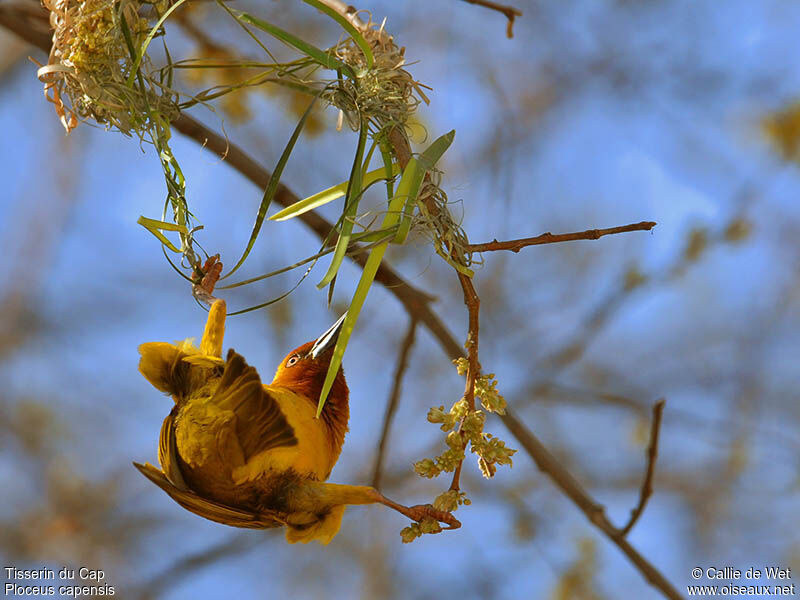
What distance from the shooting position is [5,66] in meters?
2.85

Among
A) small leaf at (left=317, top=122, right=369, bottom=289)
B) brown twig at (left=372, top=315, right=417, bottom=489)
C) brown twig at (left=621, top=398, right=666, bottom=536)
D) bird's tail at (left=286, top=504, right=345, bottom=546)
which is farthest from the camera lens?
brown twig at (left=372, top=315, right=417, bottom=489)

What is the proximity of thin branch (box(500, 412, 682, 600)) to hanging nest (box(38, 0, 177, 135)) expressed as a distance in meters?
0.93

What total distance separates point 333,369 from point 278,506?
1.08ft

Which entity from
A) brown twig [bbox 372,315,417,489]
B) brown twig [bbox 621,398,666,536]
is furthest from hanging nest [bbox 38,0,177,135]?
brown twig [bbox 621,398,666,536]

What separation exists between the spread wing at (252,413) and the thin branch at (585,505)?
658 mm

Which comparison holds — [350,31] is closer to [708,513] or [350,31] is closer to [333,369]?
[333,369]

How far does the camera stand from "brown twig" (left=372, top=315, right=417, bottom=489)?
1.67 metres

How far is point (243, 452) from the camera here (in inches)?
38.5

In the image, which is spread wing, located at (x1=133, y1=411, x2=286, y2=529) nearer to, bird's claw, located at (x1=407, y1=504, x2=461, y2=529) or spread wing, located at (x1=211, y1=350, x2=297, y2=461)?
spread wing, located at (x1=211, y1=350, x2=297, y2=461)

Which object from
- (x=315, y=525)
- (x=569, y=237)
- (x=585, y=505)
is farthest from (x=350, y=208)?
(x=585, y=505)

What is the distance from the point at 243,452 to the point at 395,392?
2.35ft

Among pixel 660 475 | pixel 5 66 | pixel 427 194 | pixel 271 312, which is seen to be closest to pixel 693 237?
pixel 271 312

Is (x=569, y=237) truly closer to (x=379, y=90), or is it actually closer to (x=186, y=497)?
(x=379, y=90)

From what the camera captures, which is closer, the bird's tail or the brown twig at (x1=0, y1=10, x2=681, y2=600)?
the bird's tail
